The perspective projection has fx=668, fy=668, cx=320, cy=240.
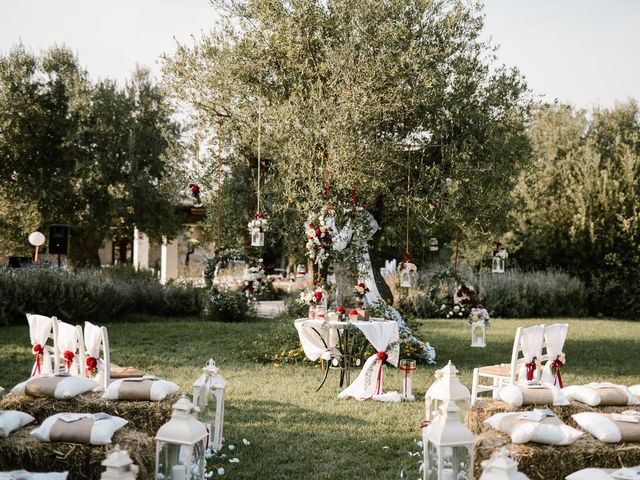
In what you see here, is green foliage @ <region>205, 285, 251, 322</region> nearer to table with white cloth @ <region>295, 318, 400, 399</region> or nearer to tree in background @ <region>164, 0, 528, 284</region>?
tree in background @ <region>164, 0, 528, 284</region>

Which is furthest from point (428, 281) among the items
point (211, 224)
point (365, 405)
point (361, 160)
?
point (365, 405)

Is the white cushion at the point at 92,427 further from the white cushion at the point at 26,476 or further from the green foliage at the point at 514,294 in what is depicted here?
the green foliage at the point at 514,294

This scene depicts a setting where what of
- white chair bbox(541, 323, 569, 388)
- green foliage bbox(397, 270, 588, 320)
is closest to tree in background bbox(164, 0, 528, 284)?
white chair bbox(541, 323, 569, 388)

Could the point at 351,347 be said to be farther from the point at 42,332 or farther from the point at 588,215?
the point at 588,215

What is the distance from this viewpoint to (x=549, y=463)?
13.4 ft

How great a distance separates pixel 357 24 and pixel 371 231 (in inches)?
128

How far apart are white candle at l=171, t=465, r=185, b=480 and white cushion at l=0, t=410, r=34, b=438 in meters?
1.08

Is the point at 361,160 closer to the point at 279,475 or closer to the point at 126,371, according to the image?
the point at 126,371

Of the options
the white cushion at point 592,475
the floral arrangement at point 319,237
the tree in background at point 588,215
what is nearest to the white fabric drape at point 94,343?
the floral arrangement at point 319,237

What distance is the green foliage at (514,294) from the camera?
18.9m

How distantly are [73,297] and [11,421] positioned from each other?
10.9 meters

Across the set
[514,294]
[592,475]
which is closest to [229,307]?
[514,294]

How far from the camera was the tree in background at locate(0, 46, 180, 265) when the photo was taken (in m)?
18.5

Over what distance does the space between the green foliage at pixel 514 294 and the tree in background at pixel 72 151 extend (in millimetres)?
7861
